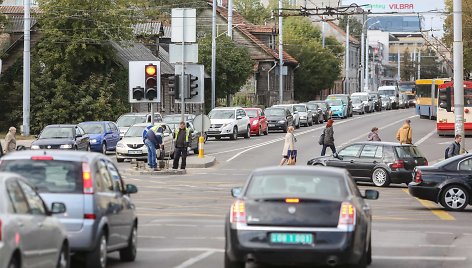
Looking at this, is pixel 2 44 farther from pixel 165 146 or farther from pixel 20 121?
pixel 165 146

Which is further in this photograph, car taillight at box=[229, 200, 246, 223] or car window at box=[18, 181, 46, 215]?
car taillight at box=[229, 200, 246, 223]

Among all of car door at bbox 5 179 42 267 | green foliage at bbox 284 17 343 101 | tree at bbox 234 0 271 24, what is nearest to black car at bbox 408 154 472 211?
car door at bbox 5 179 42 267

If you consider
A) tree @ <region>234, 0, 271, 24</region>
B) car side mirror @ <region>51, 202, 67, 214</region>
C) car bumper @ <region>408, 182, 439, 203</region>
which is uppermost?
tree @ <region>234, 0, 271, 24</region>

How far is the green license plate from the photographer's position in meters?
13.5

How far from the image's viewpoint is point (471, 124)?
61312 mm

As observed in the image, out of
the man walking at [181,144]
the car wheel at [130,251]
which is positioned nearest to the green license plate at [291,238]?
the car wheel at [130,251]

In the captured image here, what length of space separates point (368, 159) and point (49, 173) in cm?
2118

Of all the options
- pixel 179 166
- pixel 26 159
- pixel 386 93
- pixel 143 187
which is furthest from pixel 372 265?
pixel 386 93

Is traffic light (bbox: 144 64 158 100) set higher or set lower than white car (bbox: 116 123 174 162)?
higher

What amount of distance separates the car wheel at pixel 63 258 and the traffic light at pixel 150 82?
2195cm

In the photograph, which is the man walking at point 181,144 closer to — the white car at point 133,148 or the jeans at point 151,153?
the jeans at point 151,153

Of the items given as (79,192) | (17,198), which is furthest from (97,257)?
(17,198)

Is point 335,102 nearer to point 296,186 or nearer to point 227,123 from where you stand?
point 227,123

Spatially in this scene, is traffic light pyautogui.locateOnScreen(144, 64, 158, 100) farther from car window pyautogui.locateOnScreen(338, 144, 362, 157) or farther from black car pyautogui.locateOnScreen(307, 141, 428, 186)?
car window pyautogui.locateOnScreen(338, 144, 362, 157)
